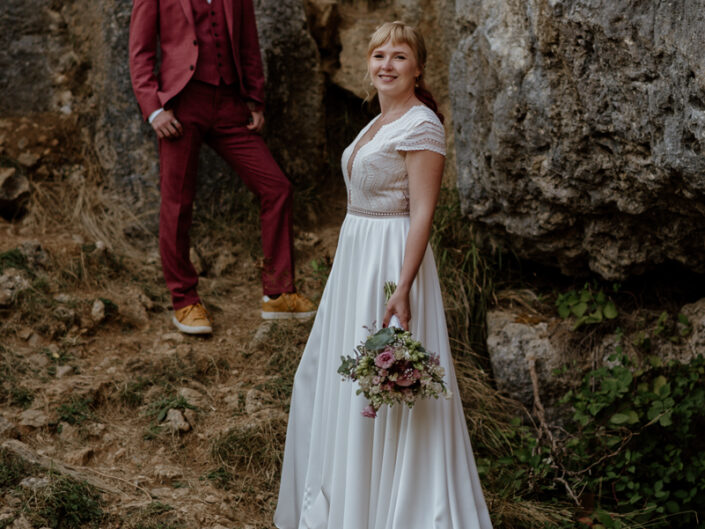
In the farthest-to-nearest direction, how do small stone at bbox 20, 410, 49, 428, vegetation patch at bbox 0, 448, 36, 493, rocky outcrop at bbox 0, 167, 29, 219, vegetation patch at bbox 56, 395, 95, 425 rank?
rocky outcrop at bbox 0, 167, 29, 219
vegetation patch at bbox 56, 395, 95, 425
small stone at bbox 20, 410, 49, 428
vegetation patch at bbox 0, 448, 36, 493

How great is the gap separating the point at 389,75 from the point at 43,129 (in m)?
3.69

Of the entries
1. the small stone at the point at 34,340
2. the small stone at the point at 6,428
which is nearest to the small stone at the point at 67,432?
the small stone at the point at 6,428

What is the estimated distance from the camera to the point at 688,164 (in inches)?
112

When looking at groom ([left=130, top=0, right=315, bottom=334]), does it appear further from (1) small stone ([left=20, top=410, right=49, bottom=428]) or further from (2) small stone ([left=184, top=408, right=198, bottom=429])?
(1) small stone ([left=20, top=410, right=49, bottom=428])

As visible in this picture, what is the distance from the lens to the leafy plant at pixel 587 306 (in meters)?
3.92

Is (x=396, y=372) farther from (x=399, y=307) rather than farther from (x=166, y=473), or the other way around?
(x=166, y=473)

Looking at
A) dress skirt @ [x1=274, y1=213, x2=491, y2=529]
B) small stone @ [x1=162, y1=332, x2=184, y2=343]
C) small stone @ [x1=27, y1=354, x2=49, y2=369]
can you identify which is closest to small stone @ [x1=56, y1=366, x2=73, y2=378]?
small stone @ [x1=27, y1=354, x2=49, y2=369]

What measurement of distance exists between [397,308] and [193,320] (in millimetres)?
2287

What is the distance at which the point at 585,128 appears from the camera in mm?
3326

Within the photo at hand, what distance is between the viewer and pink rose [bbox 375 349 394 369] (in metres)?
2.33

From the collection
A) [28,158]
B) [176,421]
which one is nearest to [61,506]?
[176,421]

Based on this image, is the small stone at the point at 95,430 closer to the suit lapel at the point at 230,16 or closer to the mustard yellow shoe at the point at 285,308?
the mustard yellow shoe at the point at 285,308

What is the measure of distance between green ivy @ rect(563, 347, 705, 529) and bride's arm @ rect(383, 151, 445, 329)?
155 centimetres

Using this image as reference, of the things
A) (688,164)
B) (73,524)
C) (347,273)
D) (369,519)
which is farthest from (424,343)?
(73,524)
